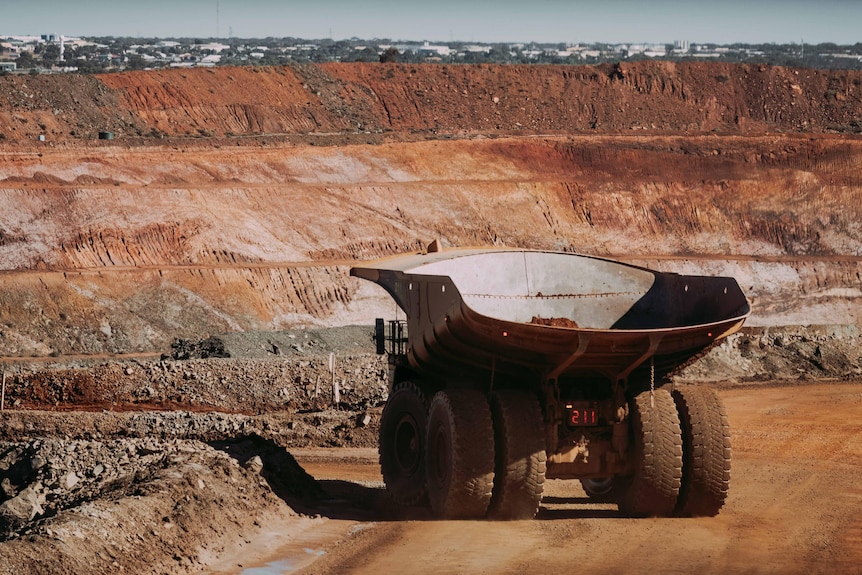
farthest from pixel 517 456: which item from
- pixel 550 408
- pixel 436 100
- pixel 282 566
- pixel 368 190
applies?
pixel 436 100

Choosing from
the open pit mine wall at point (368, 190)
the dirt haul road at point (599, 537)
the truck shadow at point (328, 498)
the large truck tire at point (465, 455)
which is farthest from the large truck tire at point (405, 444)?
the open pit mine wall at point (368, 190)

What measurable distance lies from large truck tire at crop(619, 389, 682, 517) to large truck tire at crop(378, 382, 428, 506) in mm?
2773

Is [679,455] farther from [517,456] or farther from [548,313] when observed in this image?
[548,313]

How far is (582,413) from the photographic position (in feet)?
57.0

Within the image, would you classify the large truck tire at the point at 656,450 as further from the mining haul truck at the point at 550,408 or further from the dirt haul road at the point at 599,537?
the dirt haul road at the point at 599,537

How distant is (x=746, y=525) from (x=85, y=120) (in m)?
52.2

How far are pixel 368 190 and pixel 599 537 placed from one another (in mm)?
39514

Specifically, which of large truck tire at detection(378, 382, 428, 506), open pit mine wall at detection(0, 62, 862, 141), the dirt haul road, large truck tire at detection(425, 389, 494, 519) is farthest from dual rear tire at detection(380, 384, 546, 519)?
open pit mine wall at detection(0, 62, 862, 141)

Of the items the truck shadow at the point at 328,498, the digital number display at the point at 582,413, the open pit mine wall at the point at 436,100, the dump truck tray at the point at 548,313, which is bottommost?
the truck shadow at the point at 328,498

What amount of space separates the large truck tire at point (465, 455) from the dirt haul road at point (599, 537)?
27 centimetres

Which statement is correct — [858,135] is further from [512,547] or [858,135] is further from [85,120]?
[512,547]

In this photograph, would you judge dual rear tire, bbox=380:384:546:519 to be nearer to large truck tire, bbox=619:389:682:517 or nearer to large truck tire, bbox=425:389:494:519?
large truck tire, bbox=425:389:494:519

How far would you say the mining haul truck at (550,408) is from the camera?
16.9m

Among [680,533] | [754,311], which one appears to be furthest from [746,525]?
[754,311]
